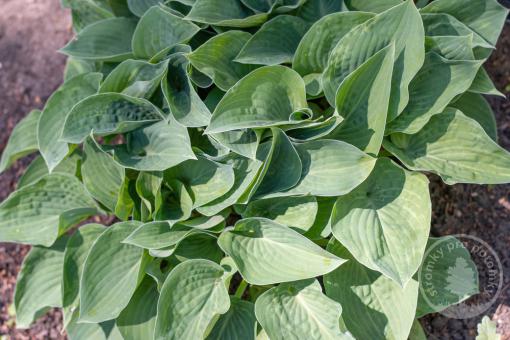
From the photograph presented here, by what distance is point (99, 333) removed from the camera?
206 cm

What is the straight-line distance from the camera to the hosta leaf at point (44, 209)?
2049 millimetres

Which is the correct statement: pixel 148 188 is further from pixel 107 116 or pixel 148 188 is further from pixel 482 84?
pixel 482 84

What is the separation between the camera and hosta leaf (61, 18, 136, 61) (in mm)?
2127

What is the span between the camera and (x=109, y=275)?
6.24 feet

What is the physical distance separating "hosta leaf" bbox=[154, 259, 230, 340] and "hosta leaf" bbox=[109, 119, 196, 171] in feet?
1.16

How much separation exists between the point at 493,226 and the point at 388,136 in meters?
0.60

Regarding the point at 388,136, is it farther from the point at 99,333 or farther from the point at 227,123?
the point at 99,333

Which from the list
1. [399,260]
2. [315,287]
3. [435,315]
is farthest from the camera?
[435,315]

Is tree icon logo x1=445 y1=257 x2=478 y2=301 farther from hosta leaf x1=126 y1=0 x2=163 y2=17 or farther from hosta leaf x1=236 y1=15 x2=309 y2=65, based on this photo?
hosta leaf x1=126 y1=0 x2=163 y2=17

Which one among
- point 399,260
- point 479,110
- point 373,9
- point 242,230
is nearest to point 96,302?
point 242,230

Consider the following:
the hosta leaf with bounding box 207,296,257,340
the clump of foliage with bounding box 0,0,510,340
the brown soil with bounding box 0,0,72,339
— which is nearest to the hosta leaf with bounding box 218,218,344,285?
the clump of foliage with bounding box 0,0,510,340

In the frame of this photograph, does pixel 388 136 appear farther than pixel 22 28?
No

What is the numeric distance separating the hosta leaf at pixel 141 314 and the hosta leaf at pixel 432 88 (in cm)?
104

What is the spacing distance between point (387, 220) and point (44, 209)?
1.30 meters
